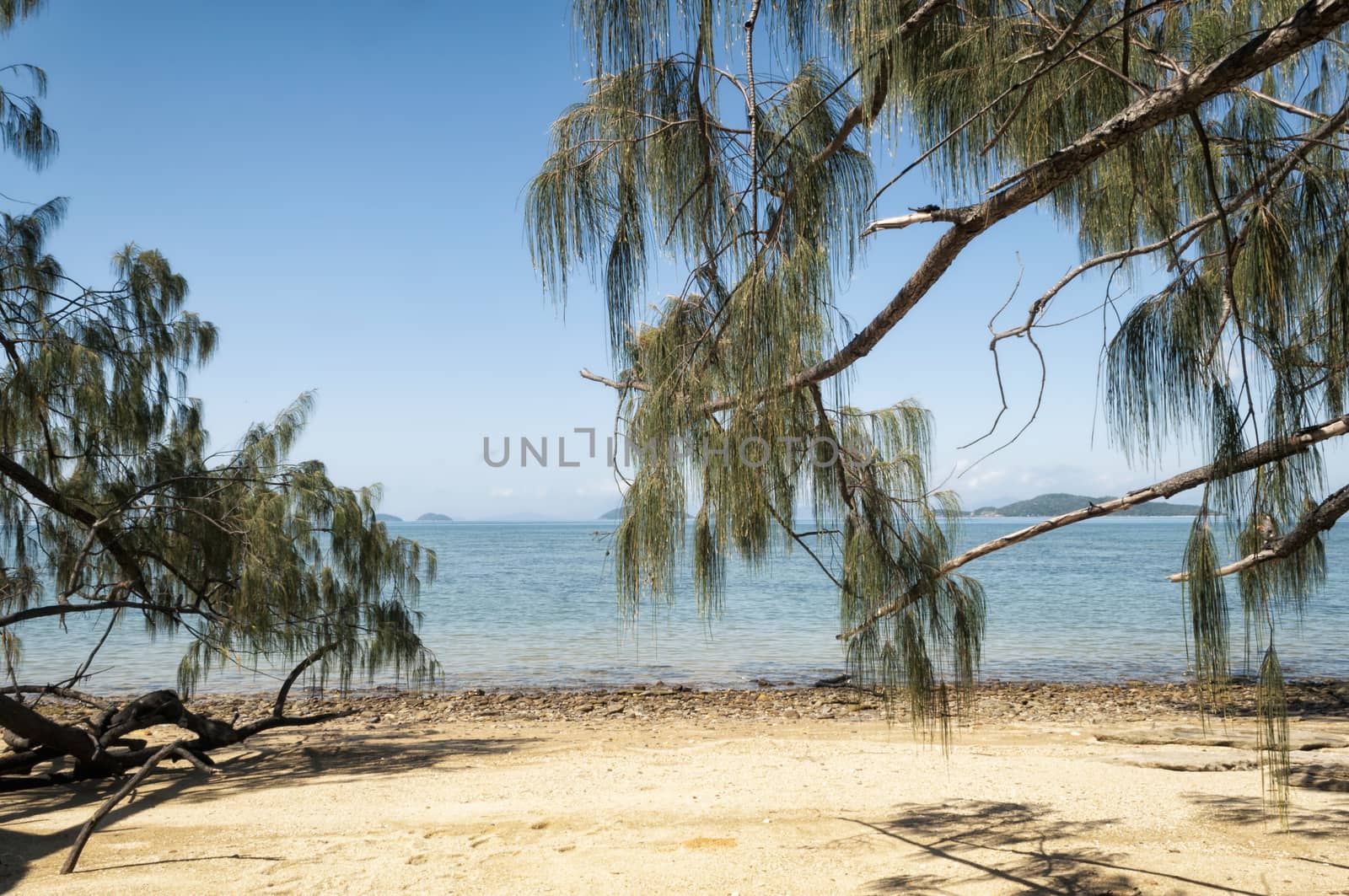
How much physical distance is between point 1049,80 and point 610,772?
14.5 feet

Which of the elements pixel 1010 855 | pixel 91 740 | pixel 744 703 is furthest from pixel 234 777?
pixel 744 703

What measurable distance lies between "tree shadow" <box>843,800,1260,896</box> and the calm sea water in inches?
48.8

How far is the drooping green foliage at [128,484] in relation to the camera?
167 inches

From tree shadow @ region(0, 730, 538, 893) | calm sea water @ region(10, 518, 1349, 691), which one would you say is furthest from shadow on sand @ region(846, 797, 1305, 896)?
tree shadow @ region(0, 730, 538, 893)

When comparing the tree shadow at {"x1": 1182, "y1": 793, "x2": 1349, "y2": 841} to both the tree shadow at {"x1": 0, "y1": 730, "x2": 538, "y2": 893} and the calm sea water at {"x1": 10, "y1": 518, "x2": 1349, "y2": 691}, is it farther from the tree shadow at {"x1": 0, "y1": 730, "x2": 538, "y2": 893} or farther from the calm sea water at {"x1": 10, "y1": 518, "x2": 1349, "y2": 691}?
the tree shadow at {"x1": 0, "y1": 730, "x2": 538, "y2": 893}

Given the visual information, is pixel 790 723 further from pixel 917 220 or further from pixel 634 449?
pixel 917 220

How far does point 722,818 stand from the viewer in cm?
433

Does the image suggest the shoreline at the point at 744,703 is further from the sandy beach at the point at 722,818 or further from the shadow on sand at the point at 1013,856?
the shadow on sand at the point at 1013,856

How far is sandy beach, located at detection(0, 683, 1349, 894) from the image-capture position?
3432mm

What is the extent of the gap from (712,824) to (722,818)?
0.13m

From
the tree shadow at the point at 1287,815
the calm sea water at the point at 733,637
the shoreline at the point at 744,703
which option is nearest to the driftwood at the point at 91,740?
the calm sea water at the point at 733,637

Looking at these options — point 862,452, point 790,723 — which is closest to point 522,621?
point 790,723

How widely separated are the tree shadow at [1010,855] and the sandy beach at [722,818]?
1 cm

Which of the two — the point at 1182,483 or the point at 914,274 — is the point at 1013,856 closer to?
the point at 1182,483
